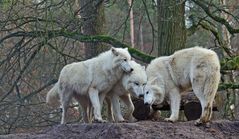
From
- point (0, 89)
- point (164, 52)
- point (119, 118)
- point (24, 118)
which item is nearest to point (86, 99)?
point (119, 118)

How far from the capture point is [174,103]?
322 inches

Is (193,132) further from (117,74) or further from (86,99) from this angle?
(86,99)

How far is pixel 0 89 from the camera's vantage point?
17734 millimetres

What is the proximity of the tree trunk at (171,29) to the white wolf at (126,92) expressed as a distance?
338cm

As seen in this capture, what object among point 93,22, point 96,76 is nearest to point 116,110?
point 96,76

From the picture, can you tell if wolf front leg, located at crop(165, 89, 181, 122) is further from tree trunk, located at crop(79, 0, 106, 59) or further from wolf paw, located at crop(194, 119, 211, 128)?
tree trunk, located at crop(79, 0, 106, 59)

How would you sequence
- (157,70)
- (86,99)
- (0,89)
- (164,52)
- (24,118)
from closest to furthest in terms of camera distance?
1. (157,70)
2. (86,99)
3. (164,52)
4. (24,118)
5. (0,89)

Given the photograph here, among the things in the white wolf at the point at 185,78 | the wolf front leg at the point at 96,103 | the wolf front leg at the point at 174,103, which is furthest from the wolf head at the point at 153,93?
the wolf front leg at the point at 96,103

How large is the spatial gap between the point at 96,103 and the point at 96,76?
46 cm

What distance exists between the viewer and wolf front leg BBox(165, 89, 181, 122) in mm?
8062

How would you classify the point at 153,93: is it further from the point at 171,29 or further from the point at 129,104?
the point at 171,29

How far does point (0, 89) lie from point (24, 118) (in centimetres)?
311

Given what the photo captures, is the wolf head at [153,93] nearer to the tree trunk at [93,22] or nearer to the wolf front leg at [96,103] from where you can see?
the wolf front leg at [96,103]

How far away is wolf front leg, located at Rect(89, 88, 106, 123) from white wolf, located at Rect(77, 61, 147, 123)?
13.5 inches
